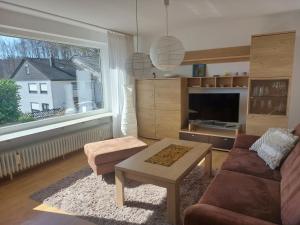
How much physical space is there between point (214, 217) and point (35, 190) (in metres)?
2.28

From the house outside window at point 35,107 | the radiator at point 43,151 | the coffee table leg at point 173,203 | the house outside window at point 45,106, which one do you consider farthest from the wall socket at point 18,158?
the coffee table leg at point 173,203

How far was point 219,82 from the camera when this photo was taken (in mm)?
3953

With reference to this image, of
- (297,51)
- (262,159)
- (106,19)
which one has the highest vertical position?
(106,19)

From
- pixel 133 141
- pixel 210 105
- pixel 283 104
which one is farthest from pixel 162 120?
pixel 283 104

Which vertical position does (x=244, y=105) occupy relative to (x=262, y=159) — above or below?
above

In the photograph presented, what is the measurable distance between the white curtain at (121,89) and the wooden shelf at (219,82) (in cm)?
129

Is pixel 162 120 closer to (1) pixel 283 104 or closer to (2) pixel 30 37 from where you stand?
(1) pixel 283 104

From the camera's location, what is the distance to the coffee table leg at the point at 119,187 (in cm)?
225

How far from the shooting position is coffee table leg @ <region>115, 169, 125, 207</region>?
2.25 m

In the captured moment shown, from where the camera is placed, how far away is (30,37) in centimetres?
331

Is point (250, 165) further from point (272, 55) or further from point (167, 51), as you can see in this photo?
point (272, 55)

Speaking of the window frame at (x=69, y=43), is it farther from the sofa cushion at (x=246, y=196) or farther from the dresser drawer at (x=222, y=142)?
the sofa cushion at (x=246, y=196)

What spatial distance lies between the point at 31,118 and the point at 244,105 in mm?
3634

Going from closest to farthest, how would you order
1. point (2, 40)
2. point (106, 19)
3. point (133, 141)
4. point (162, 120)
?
point (2, 40), point (133, 141), point (106, 19), point (162, 120)
